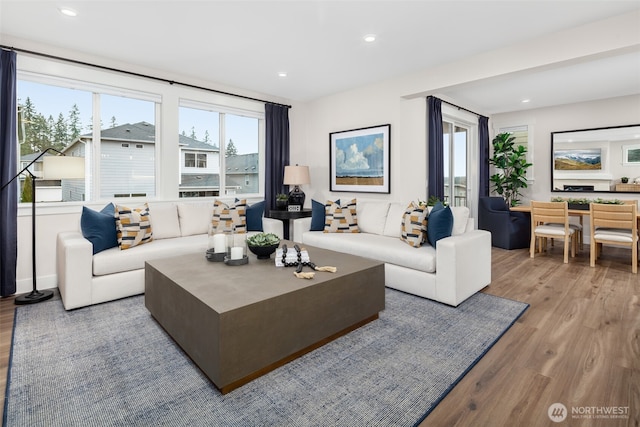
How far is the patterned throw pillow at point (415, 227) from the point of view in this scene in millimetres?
3455

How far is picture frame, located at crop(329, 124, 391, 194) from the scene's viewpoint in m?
4.99

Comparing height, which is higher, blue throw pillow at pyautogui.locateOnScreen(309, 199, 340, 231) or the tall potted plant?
the tall potted plant

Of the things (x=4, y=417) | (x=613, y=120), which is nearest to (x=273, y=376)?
(x=4, y=417)

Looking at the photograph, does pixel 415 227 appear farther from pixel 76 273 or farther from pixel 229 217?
pixel 76 273

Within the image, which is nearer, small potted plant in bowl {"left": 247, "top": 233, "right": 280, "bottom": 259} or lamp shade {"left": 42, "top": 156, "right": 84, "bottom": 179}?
small potted plant in bowl {"left": 247, "top": 233, "right": 280, "bottom": 259}

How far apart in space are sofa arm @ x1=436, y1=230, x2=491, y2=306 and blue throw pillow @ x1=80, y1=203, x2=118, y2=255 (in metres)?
3.13

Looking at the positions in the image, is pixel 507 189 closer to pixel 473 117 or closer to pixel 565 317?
pixel 473 117

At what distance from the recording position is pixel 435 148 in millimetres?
5090

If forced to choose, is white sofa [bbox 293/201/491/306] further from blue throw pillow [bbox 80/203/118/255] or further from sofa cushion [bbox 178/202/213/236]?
blue throw pillow [bbox 80/203/118/255]

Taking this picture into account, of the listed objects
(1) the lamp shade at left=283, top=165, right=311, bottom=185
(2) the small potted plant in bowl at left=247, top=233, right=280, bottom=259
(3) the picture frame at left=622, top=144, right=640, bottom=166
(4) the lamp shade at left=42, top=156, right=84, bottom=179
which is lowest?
(2) the small potted plant in bowl at left=247, top=233, right=280, bottom=259

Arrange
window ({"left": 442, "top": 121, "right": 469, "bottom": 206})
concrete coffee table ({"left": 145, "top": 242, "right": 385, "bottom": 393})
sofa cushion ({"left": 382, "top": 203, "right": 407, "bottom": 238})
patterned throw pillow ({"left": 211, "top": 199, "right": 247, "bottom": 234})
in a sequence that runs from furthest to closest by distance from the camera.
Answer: window ({"left": 442, "top": 121, "right": 469, "bottom": 206}) → patterned throw pillow ({"left": 211, "top": 199, "right": 247, "bottom": 234}) → sofa cushion ({"left": 382, "top": 203, "right": 407, "bottom": 238}) → concrete coffee table ({"left": 145, "top": 242, "right": 385, "bottom": 393})

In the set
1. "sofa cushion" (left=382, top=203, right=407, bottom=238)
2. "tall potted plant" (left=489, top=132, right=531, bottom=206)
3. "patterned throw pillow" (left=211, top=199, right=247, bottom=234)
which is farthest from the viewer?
"tall potted plant" (left=489, top=132, right=531, bottom=206)

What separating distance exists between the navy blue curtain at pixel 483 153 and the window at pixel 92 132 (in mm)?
5789

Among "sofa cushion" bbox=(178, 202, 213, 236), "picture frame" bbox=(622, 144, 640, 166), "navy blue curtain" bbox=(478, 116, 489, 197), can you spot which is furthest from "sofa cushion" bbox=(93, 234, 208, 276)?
"picture frame" bbox=(622, 144, 640, 166)
